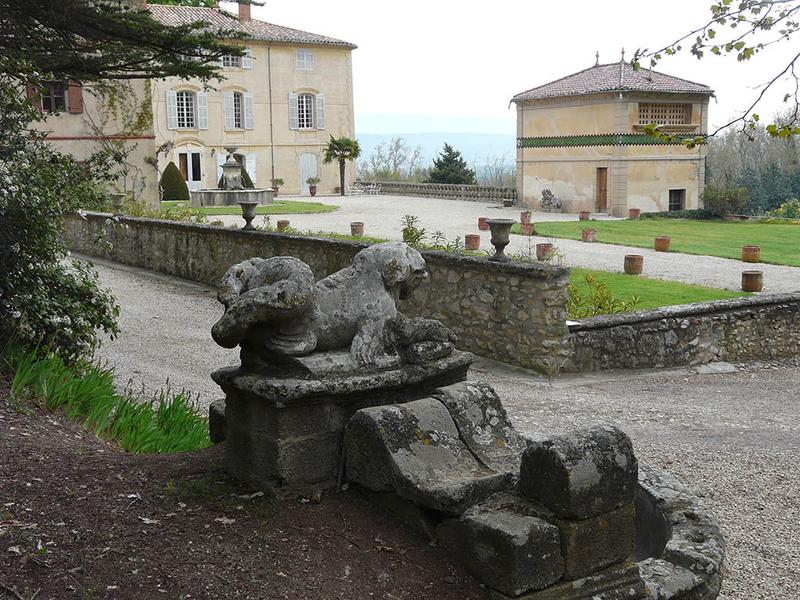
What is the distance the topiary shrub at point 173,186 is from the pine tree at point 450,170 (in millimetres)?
12855

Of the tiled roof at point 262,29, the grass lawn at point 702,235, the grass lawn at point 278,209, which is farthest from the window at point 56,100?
the grass lawn at point 702,235

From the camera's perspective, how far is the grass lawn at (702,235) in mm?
20734

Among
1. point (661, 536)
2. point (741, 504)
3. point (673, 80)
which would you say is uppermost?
point (673, 80)

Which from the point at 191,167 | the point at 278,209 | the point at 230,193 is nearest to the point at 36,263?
the point at 278,209

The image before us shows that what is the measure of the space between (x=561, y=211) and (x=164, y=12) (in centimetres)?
1925

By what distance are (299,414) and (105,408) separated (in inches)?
115

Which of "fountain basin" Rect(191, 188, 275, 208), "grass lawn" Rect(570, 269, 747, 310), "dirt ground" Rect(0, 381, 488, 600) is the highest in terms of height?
"fountain basin" Rect(191, 188, 275, 208)

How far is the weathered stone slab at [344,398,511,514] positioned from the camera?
11.5 ft

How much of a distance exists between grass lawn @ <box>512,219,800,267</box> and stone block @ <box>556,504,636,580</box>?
16.8 m

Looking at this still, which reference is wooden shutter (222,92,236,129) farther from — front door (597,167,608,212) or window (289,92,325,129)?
front door (597,167,608,212)

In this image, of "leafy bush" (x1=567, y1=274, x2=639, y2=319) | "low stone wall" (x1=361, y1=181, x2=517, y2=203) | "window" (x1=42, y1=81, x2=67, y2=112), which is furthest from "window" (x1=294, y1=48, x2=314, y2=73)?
"leafy bush" (x1=567, y1=274, x2=639, y2=319)

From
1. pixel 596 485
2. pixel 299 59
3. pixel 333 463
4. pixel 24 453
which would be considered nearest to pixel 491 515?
pixel 596 485

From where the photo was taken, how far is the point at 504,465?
12.4 ft

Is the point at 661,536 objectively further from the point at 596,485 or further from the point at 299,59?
the point at 299,59
